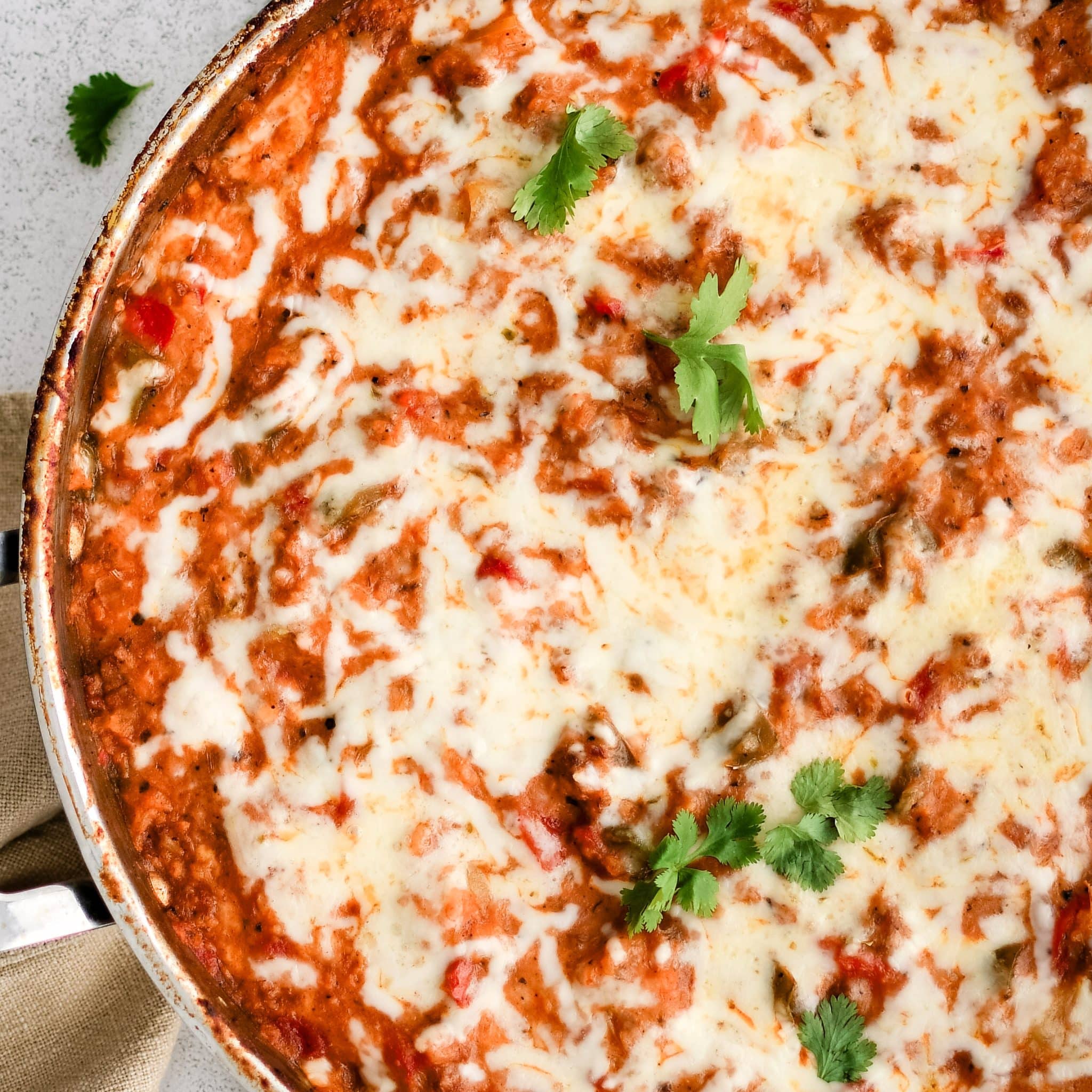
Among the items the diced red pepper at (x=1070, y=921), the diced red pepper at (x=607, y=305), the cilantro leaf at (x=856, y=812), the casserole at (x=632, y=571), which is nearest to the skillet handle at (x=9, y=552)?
the casserole at (x=632, y=571)

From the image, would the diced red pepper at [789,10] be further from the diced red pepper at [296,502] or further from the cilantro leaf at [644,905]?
the cilantro leaf at [644,905]

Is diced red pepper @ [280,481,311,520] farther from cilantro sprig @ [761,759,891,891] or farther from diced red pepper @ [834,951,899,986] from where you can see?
diced red pepper @ [834,951,899,986]

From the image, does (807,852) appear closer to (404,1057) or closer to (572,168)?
(404,1057)

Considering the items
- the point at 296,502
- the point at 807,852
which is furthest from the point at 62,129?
the point at 807,852

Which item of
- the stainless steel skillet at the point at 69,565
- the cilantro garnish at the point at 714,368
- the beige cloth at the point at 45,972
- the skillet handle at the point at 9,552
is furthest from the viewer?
the beige cloth at the point at 45,972

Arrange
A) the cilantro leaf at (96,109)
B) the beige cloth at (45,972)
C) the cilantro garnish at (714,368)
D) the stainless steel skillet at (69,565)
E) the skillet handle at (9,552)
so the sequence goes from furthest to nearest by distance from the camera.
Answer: the cilantro leaf at (96,109), the beige cloth at (45,972), the skillet handle at (9,552), the stainless steel skillet at (69,565), the cilantro garnish at (714,368)

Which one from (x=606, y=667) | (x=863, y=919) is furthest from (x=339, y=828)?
(x=863, y=919)

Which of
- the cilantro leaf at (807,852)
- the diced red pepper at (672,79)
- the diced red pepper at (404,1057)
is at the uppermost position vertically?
the diced red pepper at (672,79)
